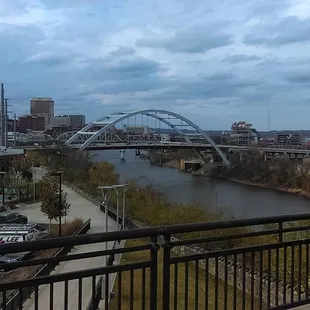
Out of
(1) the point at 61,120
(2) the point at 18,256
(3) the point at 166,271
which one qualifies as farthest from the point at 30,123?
(3) the point at 166,271

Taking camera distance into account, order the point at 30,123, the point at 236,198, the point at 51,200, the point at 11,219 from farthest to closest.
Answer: the point at 30,123
the point at 236,198
the point at 11,219
the point at 51,200

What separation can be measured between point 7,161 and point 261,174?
114 feet

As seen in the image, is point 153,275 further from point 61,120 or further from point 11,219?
point 61,120

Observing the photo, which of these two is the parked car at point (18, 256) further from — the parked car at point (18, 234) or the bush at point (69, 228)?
the bush at point (69, 228)

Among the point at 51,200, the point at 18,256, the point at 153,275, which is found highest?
the point at 153,275

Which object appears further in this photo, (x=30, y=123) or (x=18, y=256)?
(x=30, y=123)

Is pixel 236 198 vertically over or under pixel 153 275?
under

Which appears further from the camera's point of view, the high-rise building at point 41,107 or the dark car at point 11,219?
the high-rise building at point 41,107

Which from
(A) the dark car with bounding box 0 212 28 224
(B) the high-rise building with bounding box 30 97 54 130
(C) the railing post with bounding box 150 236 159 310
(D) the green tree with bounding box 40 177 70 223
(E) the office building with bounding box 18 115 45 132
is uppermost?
(B) the high-rise building with bounding box 30 97 54 130

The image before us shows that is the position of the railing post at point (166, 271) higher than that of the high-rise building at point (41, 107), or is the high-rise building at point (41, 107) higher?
the high-rise building at point (41, 107)

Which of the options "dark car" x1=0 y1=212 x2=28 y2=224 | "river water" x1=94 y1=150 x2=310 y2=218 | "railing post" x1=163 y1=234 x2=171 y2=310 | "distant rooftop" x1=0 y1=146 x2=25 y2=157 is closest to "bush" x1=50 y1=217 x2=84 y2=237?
"dark car" x1=0 y1=212 x2=28 y2=224

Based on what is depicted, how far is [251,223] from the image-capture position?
371cm

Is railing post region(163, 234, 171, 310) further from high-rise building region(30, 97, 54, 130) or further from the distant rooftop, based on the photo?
high-rise building region(30, 97, 54, 130)

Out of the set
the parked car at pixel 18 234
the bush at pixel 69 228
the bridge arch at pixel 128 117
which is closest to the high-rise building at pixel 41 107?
the bridge arch at pixel 128 117
